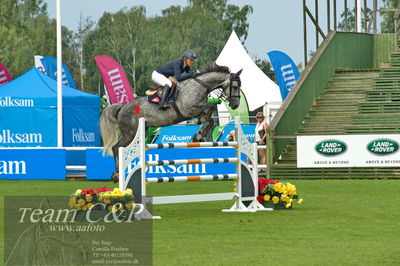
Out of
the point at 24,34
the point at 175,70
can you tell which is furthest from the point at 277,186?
the point at 24,34

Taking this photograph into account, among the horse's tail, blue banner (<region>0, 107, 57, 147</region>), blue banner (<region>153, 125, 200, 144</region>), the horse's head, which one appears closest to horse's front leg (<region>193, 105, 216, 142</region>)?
the horse's head

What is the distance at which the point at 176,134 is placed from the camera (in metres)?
37.8

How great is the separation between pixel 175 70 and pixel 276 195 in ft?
11.2

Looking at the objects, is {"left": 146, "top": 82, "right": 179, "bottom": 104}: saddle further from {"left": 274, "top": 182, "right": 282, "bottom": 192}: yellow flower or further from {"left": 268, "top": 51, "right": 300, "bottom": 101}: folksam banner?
{"left": 268, "top": 51, "right": 300, "bottom": 101}: folksam banner

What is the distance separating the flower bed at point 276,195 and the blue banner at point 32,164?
39.8ft

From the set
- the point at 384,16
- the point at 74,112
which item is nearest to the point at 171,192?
the point at 74,112

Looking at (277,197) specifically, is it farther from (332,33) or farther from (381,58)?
(381,58)

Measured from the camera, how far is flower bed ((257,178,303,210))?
1508 cm

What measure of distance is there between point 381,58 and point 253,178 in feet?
64.7

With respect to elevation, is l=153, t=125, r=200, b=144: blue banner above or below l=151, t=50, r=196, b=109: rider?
below

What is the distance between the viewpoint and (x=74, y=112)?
33438mm

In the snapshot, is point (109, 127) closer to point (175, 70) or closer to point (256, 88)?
point (175, 70)

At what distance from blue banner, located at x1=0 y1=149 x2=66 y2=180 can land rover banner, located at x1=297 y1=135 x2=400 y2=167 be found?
655 centimetres

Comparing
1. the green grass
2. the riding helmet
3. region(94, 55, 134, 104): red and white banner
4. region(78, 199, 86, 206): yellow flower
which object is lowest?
the green grass
